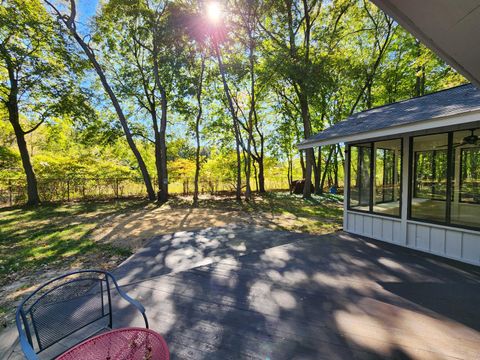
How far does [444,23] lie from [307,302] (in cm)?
255

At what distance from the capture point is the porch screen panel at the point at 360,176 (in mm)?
4871

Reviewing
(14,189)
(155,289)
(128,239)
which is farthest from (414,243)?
(14,189)

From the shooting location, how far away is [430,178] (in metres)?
5.06

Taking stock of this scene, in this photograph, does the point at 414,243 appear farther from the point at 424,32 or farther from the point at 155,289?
the point at 155,289

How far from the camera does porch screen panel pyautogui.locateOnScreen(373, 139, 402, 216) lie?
4.42 m

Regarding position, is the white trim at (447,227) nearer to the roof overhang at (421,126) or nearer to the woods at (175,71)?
the roof overhang at (421,126)

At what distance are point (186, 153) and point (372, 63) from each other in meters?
11.5

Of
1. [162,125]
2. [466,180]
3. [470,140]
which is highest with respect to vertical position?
[162,125]


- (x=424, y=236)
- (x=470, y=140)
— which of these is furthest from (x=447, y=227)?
(x=470, y=140)

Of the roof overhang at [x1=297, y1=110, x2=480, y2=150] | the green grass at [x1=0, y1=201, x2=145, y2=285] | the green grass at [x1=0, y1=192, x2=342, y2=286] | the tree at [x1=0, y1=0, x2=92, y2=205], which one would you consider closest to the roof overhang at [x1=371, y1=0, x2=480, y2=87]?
the roof overhang at [x1=297, y1=110, x2=480, y2=150]

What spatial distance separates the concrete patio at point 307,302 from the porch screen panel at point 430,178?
0.83m

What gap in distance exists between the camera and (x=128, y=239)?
5.10 meters

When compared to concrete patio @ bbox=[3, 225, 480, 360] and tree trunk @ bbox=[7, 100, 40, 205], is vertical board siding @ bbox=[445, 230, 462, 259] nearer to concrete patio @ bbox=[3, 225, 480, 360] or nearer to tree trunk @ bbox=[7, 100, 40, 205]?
concrete patio @ bbox=[3, 225, 480, 360]

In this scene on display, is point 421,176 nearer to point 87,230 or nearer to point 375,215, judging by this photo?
point 375,215
